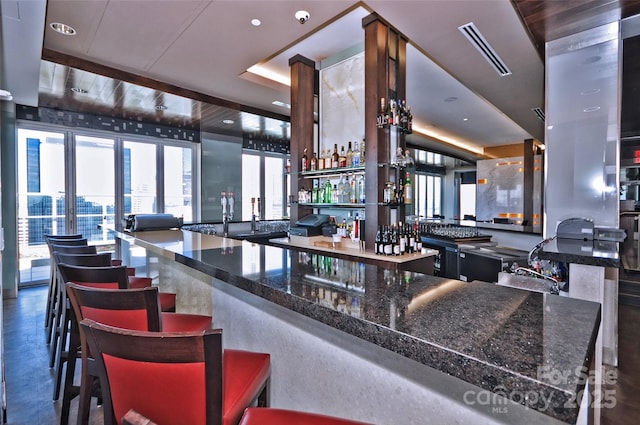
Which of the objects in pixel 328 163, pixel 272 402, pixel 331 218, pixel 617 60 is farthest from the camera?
pixel 331 218

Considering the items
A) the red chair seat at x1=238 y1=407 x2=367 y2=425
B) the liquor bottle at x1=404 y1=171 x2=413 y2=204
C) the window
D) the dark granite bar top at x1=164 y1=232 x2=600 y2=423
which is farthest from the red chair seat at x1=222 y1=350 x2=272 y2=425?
the window

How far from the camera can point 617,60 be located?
8.50 ft

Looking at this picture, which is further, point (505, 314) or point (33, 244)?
point (33, 244)

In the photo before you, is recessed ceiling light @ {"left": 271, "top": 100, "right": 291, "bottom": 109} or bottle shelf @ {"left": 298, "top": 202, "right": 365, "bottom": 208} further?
recessed ceiling light @ {"left": 271, "top": 100, "right": 291, "bottom": 109}

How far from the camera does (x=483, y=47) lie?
10.1 feet

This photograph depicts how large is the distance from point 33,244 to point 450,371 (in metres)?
6.60

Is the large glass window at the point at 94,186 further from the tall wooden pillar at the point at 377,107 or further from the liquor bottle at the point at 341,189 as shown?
the tall wooden pillar at the point at 377,107

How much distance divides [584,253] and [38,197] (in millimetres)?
6904

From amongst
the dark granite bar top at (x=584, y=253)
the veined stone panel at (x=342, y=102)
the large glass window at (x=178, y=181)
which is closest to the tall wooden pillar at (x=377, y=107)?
the veined stone panel at (x=342, y=102)

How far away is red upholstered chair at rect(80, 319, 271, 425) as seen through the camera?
67 centimetres

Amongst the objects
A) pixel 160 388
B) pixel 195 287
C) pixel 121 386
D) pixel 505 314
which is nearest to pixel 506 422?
pixel 505 314

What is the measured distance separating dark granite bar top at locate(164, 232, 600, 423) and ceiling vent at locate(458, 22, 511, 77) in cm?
254

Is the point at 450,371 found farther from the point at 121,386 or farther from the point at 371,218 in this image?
the point at 371,218

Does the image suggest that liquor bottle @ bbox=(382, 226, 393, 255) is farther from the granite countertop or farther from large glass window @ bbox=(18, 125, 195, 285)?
large glass window @ bbox=(18, 125, 195, 285)
